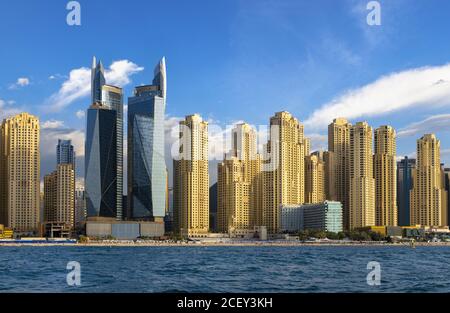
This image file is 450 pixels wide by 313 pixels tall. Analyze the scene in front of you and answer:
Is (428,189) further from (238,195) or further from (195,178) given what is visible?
(195,178)

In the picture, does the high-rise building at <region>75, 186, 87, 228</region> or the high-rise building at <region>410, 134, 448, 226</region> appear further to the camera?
the high-rise building at <region>75, 186, 87, 228</region>

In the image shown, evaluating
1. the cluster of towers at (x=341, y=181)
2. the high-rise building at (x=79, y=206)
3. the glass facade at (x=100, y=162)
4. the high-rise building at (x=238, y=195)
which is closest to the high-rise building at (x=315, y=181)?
the cluster of towers at (x=341, y=181)

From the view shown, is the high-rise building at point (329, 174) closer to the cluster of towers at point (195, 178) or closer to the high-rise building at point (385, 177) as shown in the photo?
the cluster of towers at point (195, 178)

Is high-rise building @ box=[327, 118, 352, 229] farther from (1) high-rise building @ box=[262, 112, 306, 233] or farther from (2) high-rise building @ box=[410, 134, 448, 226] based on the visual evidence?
(2) high-rise building @ box=[410, 134, 448, 226]

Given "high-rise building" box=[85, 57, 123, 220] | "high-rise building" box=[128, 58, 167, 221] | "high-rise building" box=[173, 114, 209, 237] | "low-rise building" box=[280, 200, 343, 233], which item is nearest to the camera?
"low-rise building" box=[280, 200, 343, 233]

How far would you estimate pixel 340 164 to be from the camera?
252 ft

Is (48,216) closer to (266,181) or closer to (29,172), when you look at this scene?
(29,172)

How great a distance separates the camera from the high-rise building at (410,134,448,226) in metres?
71.6

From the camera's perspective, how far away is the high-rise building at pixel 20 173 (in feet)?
252

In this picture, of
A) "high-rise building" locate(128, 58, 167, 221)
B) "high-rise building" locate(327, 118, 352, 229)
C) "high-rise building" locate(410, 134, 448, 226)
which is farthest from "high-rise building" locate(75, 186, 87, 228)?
"high-rise building" locate(410, 134, 448, 226)

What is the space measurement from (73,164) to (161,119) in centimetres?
1698

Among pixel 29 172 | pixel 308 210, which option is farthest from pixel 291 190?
pixel 29 172

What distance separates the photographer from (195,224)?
3130 inches

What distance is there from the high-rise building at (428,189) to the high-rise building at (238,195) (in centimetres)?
1797
